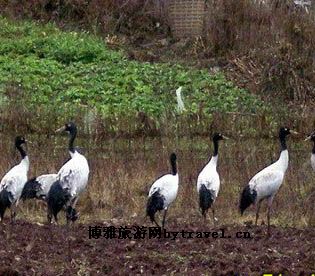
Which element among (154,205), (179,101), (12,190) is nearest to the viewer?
(154,205)

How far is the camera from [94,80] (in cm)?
2381

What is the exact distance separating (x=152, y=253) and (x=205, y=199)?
226cm

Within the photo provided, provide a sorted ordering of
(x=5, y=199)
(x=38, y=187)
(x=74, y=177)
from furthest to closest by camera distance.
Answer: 1. (x=38, y=187)
2. (x=5, y=199)
3. (x=74, y=177)

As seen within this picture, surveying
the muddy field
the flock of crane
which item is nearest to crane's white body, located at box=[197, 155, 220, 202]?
the flock of crane

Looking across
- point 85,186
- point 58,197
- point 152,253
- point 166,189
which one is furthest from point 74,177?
point 152,253

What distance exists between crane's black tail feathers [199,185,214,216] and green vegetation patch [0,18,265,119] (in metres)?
7.50

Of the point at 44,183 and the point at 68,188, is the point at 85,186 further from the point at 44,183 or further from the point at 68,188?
the point at 44,183

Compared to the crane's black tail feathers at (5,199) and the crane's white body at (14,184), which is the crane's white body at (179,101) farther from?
the crane's black tail feathers at (5,199)

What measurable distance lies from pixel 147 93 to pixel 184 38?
414 cm

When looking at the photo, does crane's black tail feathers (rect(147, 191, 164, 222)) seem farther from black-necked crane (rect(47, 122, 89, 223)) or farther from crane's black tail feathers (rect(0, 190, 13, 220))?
crane's black tail feathers (rect(0, 190, 13, 220))

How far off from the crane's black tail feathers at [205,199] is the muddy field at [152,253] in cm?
56

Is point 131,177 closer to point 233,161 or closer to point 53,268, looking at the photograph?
point 233,161

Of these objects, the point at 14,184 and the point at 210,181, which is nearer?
the point at 14,184

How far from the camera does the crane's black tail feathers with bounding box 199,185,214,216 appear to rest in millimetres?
12727
